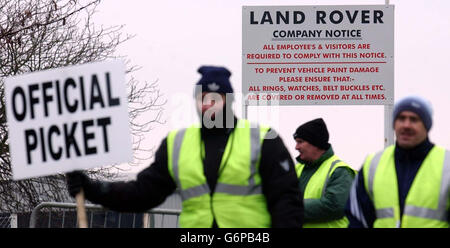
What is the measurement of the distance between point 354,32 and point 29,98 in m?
12.0

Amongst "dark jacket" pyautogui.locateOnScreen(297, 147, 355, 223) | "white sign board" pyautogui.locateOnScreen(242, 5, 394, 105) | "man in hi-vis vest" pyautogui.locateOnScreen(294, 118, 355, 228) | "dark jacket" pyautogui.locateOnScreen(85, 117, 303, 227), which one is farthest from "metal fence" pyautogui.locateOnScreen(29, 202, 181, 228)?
"white sign board" pyautogui.locateOnScreen(242, 5, 394, 105)

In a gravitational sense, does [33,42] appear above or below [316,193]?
above

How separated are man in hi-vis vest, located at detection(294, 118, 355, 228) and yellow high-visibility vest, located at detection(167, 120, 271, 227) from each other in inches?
98.6

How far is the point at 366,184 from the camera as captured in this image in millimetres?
6250

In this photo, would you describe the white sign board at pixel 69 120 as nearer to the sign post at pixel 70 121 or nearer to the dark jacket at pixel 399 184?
the sign post at pixel 70 121

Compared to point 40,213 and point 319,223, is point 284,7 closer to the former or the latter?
point 40,213

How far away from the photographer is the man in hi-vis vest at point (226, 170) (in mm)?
6207

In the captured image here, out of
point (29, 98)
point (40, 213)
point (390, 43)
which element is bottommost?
point (40, 213)

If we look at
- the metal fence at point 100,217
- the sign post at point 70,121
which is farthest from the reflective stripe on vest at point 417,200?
the metal fence at point 100,217

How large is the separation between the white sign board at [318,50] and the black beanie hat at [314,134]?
8.72 metres
